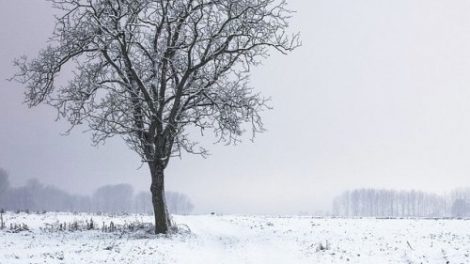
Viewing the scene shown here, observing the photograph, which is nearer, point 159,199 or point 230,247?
point 230,247

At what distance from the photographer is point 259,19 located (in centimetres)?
2316

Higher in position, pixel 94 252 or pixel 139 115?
pixel 139 115

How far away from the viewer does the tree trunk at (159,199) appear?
23281mm

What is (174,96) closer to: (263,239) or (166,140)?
(166,140)

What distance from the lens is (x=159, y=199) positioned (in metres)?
23.8

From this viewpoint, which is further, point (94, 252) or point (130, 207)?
point (130, 207)

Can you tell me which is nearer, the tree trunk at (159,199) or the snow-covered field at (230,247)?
the snow-covered field at (230,247)

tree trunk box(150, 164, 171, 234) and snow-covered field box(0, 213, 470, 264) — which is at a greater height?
tree trunk box(150, 164, 171, 234)

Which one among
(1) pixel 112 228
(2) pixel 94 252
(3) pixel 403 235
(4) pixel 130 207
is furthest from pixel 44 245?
(4) pixel 130 207

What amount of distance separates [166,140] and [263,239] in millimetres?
6984

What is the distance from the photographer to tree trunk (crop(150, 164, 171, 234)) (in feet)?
76.4

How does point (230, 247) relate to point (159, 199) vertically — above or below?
below

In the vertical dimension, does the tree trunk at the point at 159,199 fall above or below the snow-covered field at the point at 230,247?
above

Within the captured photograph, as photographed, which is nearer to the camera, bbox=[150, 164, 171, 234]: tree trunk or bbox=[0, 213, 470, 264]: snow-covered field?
bbox=[0, 213, 470, 264]: snow-covered field
